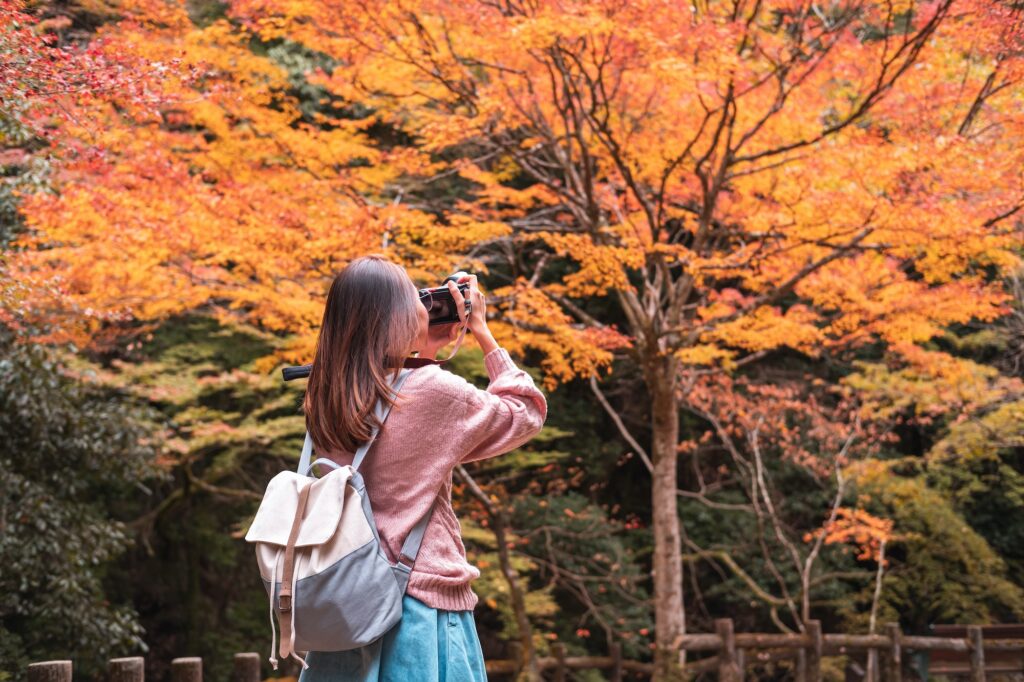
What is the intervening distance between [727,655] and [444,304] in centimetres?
659

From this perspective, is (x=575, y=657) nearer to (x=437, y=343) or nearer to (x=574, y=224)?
(x=574, y=224)

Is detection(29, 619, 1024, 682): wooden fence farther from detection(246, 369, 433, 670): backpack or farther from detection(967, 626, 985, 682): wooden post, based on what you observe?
detection(246, 369, 433, 670): backpack

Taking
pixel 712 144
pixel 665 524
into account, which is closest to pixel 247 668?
pixel 712 144

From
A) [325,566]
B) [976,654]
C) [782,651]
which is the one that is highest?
[325,566]

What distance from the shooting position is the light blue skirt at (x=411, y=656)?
162cm

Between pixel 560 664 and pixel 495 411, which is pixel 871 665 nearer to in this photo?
pixel 560 664

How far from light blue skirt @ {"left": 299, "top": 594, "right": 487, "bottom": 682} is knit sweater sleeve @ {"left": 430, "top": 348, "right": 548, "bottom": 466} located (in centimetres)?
29

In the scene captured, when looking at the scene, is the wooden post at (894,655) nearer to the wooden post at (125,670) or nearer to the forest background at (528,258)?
the forest background at (528,258)

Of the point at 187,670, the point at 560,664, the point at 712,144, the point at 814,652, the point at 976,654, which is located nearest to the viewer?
the point at 187,670

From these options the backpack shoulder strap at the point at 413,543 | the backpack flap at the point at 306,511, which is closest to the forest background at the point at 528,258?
the backpack flap at the point at 306,511

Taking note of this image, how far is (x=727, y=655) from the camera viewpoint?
756cm

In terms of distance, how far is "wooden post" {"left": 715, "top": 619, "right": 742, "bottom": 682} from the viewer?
7.55 metres

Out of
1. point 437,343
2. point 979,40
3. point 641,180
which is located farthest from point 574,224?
point 437,343

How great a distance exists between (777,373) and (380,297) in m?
10.8
